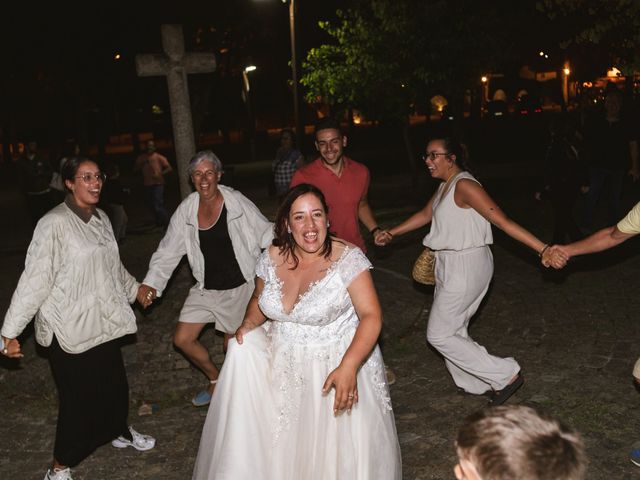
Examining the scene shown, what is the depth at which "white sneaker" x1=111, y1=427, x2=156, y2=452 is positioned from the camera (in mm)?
5586

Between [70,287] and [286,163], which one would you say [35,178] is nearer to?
[286,163]

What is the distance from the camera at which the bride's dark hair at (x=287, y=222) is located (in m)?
4.37

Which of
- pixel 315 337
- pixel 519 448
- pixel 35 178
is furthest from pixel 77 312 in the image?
pixel 35 178

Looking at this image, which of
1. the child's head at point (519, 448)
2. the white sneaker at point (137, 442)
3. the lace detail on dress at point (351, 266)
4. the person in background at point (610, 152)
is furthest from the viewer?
the person in background at point (610, 152)

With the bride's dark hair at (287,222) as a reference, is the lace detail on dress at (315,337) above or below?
below

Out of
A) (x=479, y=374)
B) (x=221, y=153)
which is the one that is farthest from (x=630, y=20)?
(x=221, y=153)

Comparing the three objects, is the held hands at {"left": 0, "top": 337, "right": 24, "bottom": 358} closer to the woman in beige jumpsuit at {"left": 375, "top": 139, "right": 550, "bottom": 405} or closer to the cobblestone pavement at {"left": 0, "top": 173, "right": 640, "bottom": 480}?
the cobblestone pavement at {"left": 0, "top": 173, "right": 640, "bottom": 480}

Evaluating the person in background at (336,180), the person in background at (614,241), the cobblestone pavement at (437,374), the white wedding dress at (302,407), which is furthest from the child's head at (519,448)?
the person in background at (336,180)

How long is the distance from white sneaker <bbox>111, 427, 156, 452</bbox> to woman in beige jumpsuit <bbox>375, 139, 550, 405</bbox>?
2.39 m

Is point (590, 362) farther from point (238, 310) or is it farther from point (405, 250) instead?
point (405, 250)

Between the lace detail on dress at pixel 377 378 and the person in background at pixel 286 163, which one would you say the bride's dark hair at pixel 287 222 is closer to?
the lace detail on dress at pixel 377 378

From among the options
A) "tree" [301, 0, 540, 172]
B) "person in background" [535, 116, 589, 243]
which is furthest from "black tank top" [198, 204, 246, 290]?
"tree" [301, 0, 540, 172]

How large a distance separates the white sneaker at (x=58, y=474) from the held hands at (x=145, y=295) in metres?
1.37

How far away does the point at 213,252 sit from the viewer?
19.9 feet
